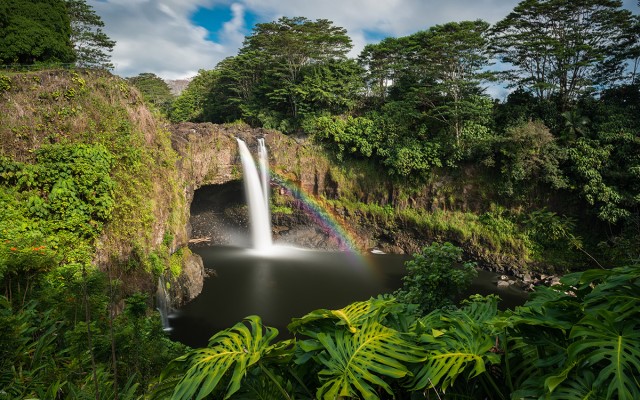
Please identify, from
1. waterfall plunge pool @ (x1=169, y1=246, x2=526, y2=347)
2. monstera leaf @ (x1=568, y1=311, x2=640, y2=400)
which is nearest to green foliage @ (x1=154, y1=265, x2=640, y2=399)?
monstera leaf @ (x1=568, y1=311, x2=640, y2=400)

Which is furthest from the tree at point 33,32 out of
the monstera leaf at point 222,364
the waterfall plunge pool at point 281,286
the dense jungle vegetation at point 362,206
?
the monstera leaf at point 222,364

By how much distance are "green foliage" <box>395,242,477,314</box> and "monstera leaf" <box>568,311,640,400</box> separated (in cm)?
356

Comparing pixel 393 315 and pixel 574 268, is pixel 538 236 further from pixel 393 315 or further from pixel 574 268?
pixel 393 315

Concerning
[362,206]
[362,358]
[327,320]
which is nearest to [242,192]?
[362,206]

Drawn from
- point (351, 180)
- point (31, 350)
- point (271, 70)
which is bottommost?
point (31, 350)

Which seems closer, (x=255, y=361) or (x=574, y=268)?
(x=255, y=361)

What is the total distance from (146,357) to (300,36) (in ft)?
70.0

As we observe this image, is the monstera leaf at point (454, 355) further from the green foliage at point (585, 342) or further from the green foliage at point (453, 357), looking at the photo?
the green foliage at point (585, 342)

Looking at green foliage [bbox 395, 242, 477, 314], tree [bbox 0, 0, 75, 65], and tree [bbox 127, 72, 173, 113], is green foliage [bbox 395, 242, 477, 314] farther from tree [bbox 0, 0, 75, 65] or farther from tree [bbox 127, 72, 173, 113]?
tree [bbox 127, 72, 173, 113]

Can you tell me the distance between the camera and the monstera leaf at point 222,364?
1443mm

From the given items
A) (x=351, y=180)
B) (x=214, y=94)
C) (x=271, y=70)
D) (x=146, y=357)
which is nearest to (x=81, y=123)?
(x=146, y=357)

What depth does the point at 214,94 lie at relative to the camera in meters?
29.5

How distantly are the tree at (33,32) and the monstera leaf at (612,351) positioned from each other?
51.6ft

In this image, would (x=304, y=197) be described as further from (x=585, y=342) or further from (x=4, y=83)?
(x=585, y=342)
